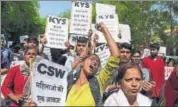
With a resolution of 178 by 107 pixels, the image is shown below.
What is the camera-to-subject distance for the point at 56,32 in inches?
420

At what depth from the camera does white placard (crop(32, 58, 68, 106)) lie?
626 centimetres

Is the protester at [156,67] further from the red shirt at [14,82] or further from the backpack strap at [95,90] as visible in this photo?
the backpack strap at [95,90]

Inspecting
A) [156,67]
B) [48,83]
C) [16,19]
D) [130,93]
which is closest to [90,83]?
[48,83]

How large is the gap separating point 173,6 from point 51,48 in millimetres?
20967

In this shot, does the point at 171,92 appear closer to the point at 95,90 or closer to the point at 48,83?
the point at 95,90

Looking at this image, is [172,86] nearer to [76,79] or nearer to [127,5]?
[76,79]

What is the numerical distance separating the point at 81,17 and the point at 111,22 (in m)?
0.76

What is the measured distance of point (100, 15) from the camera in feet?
36.0

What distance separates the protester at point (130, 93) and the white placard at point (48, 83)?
581 mm

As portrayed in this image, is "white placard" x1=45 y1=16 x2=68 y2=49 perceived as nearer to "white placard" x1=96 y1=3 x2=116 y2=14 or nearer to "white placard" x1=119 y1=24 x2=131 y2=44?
"white placard" x1=96 y1=3 x2=116 y2=14

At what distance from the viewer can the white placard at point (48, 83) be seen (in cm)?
626

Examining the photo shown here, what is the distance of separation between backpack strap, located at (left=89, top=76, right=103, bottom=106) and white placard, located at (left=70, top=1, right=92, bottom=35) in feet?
15.3

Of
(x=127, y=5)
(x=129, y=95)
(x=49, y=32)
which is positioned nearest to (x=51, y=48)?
(x=49, y=32)

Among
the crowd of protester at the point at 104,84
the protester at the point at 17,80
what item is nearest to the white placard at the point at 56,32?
the crowd of protester at the point at 104,84
